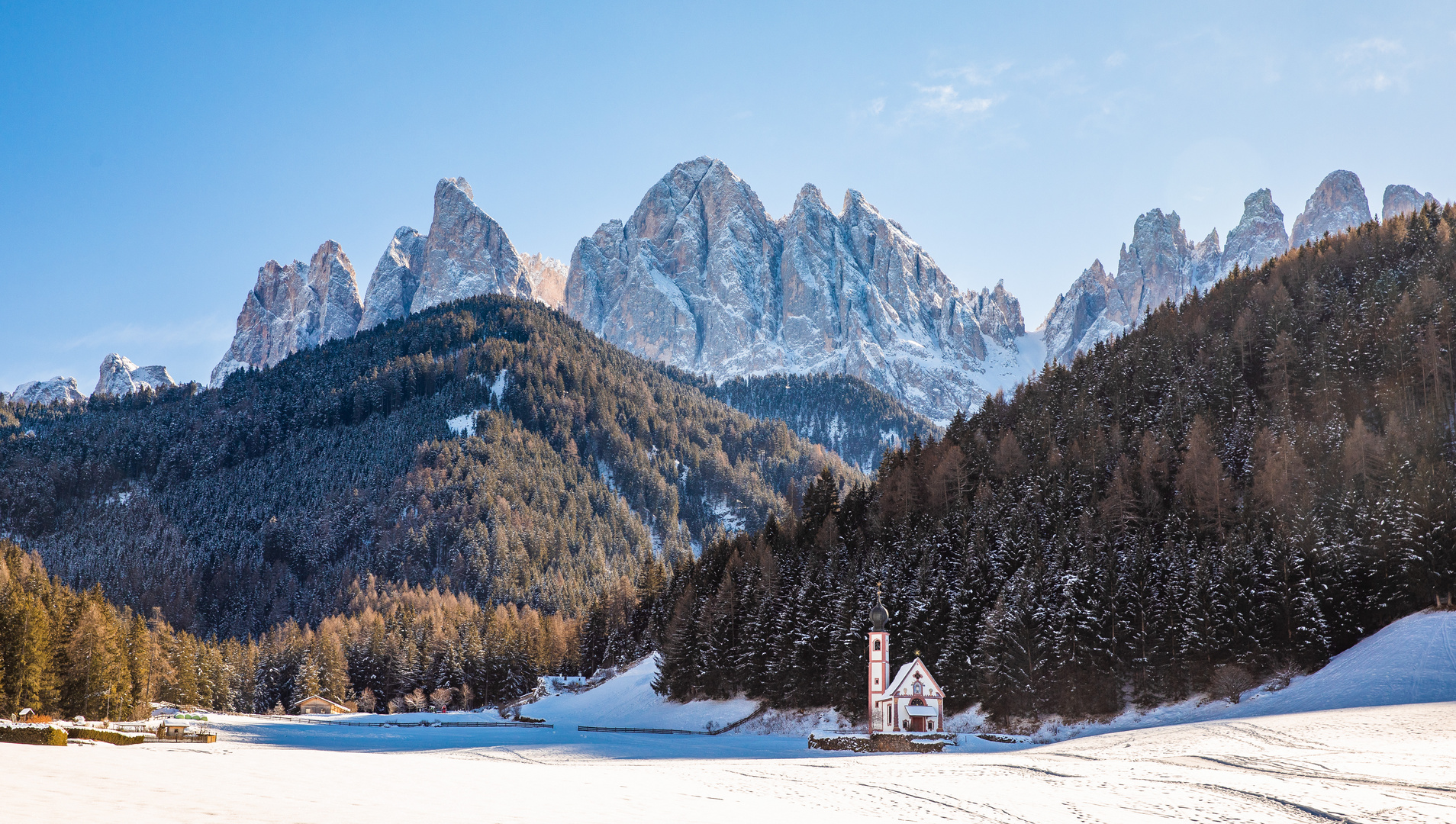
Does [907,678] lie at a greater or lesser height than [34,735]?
greater

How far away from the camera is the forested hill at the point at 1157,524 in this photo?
61125mm

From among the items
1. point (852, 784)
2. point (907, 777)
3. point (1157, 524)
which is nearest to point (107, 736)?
point (852, 784)

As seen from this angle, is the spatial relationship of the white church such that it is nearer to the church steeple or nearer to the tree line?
the church steeple

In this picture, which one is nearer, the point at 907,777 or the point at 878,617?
the point at 907,777

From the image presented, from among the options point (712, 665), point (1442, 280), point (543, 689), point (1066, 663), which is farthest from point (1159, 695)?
point (543, 689)

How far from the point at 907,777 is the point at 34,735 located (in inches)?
1241

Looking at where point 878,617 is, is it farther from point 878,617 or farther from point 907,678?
point 907,678

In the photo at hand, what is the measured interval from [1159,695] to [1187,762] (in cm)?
2786

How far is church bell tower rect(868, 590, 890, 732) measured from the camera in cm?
6341

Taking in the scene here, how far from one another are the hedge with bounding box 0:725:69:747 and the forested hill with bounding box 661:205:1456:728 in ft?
157

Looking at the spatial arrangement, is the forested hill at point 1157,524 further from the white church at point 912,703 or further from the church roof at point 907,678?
the white church at point 912,703

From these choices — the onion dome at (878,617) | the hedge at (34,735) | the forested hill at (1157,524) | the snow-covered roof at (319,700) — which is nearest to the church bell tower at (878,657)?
the onion dome at (878,617)

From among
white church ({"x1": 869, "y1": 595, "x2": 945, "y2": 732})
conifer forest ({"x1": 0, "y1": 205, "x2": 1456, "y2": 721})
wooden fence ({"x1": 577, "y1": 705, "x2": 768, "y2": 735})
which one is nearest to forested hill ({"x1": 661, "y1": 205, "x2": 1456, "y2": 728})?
conifer forest ({"x1": 0, "y1": 205, "x2": 1456, "y2": 721})

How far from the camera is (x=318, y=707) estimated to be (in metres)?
118
